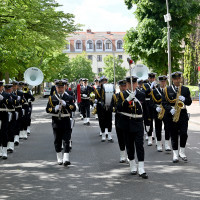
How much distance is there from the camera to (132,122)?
7.25 meters

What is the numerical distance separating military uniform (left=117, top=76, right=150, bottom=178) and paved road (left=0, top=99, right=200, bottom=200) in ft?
1.32

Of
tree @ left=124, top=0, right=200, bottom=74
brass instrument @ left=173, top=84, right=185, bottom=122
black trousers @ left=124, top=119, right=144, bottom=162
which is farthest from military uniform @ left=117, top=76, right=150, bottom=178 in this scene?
tree @ left=124, top=0, right=200, bottom=74

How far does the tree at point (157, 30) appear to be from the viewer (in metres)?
30.6

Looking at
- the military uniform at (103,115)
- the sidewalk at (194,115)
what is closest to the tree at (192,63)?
the sidewalk at (194,115)

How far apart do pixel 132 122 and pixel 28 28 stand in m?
13.5

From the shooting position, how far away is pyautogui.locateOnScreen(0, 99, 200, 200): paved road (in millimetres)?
5953

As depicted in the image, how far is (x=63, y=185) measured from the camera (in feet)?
21.6

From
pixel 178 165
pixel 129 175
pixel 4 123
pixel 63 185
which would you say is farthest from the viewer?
pixel 4 123

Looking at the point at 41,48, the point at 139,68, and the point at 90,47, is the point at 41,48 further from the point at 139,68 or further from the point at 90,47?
the point at 90,47

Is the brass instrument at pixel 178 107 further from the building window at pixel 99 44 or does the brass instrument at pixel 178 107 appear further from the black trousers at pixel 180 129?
the building window at pixel 99 44

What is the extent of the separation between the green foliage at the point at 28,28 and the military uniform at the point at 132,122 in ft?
24.2

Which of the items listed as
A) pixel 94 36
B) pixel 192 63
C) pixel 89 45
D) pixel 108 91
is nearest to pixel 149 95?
pixel 108 91

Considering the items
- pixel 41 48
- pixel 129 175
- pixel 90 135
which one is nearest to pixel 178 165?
pixel 129 175

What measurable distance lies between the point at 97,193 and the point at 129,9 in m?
29.7
